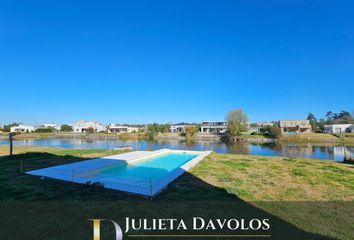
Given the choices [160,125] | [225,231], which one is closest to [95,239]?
[225,231]

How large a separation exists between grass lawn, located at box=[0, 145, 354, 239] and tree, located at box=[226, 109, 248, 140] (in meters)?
29.0

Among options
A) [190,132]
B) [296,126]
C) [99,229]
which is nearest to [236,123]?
[190,132]

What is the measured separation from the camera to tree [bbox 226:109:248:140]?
35375mm

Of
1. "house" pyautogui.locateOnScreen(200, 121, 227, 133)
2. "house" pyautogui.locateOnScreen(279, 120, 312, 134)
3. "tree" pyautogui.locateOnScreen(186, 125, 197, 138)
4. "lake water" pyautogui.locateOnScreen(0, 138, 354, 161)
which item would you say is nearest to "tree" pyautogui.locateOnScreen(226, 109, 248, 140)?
"tree" pyautogui.locateOnScreen(186, 125, 197, 138)

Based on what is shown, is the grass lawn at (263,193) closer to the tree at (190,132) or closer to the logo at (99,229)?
the logo at (99,229)

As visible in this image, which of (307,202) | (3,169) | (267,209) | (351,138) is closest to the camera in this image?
(267,209)

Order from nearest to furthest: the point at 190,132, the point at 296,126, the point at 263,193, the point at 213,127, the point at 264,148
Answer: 1. the point at 263,193
2. the point at 264,148
3. the point at 190,132
4. the point at 296,126
5. the point at 213,127

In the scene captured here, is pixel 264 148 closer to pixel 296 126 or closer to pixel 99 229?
pixel 99 229

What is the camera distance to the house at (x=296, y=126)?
1762 inches

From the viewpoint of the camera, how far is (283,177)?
591 cm

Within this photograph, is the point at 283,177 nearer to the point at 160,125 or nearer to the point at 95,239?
the point at 95,239

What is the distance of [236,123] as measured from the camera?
36250mm

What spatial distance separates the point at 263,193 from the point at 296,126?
1884 inches

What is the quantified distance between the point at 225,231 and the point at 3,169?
7264 millimetres
